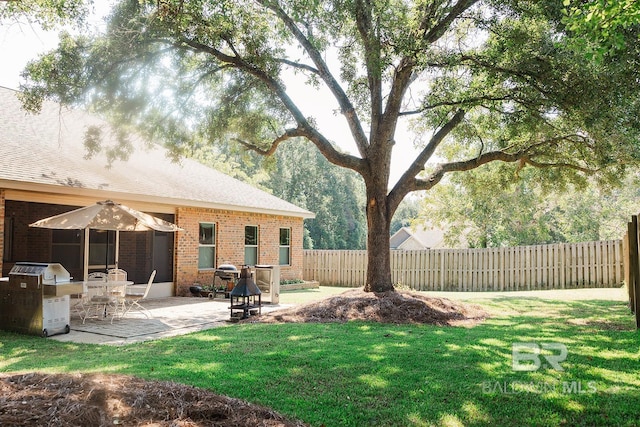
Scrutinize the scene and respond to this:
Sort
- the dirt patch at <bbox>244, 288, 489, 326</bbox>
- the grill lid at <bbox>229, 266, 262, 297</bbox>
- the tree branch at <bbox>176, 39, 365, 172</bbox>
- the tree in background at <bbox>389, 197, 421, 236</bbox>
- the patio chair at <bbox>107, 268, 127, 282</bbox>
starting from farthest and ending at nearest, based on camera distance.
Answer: the tree in background at <bbox>389, 197, 421, 236</bbox>
the tree branch at <bbox>176, 39, 365, 172</bbox>
the patio chair at <bbox>107, 268, 127, 282</bbox>
the grill lid at <bbox>229, 266, 262, 297</bbox>
the dirt patch at <bbox>244, 288, 489, 326</bbox>

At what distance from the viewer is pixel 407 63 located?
1077 centimetres

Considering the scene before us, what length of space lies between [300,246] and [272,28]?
10.6m

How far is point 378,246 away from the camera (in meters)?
11.8

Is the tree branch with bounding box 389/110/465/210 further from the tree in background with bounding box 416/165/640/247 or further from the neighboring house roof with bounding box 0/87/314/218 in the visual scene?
the tree in background with bounding box 416/165/640/247

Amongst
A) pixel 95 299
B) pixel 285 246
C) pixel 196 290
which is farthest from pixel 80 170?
pixel 285 246

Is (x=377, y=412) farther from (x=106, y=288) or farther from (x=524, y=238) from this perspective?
(x=524, y=238)

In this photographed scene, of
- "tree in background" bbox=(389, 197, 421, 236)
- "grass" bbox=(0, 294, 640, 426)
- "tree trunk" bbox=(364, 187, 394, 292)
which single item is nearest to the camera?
"grass" bbox=(0, 294, 640, 426)

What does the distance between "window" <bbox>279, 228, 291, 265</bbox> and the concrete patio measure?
24.9 ft

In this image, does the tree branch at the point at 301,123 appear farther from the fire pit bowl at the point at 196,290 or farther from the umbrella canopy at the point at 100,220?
the fire pit bowl at the point at 196,290

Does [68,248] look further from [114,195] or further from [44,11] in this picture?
[44,11]

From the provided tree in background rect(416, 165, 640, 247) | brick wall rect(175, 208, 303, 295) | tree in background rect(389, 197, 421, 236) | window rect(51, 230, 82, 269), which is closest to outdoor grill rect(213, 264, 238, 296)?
brick wall rect(175, 208, 303, 295)

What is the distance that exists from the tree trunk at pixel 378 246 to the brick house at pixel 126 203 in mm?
5966

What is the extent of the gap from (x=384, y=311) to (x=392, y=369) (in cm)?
453

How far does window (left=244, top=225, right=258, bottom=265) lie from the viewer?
724 inches
